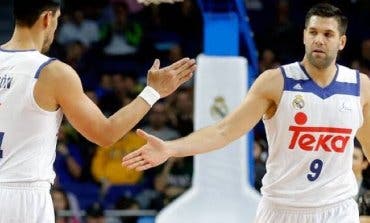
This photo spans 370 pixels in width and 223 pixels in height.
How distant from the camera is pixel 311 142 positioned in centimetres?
640

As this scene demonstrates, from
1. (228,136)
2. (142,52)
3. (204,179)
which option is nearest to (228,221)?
(204,179)

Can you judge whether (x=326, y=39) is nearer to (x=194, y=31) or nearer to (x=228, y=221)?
(x=228, y=221)

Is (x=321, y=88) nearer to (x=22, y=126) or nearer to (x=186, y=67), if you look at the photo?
(x=186, y=67)

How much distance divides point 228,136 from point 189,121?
24.0 feet

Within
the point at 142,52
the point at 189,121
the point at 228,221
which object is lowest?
the point at 228,221

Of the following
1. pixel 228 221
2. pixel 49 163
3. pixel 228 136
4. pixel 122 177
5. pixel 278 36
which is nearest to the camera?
pixel 49 163

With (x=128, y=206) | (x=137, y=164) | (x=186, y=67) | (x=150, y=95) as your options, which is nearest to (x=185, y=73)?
(x=186, y=67)

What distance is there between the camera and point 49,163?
5.29 meters

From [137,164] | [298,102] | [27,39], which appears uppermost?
[27,39]

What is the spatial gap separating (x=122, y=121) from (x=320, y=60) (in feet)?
5.77

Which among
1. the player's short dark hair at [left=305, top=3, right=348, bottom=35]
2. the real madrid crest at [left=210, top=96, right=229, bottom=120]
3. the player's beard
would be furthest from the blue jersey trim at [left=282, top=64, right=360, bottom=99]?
the real madrid crest at [left=210, top=96, right=229, bottom=120]

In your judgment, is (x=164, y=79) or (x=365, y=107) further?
(x=365, y=107)

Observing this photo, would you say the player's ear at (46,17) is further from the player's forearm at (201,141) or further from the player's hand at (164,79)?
the player's forearm at (201,141)

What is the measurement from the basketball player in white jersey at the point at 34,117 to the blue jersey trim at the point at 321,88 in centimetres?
157
